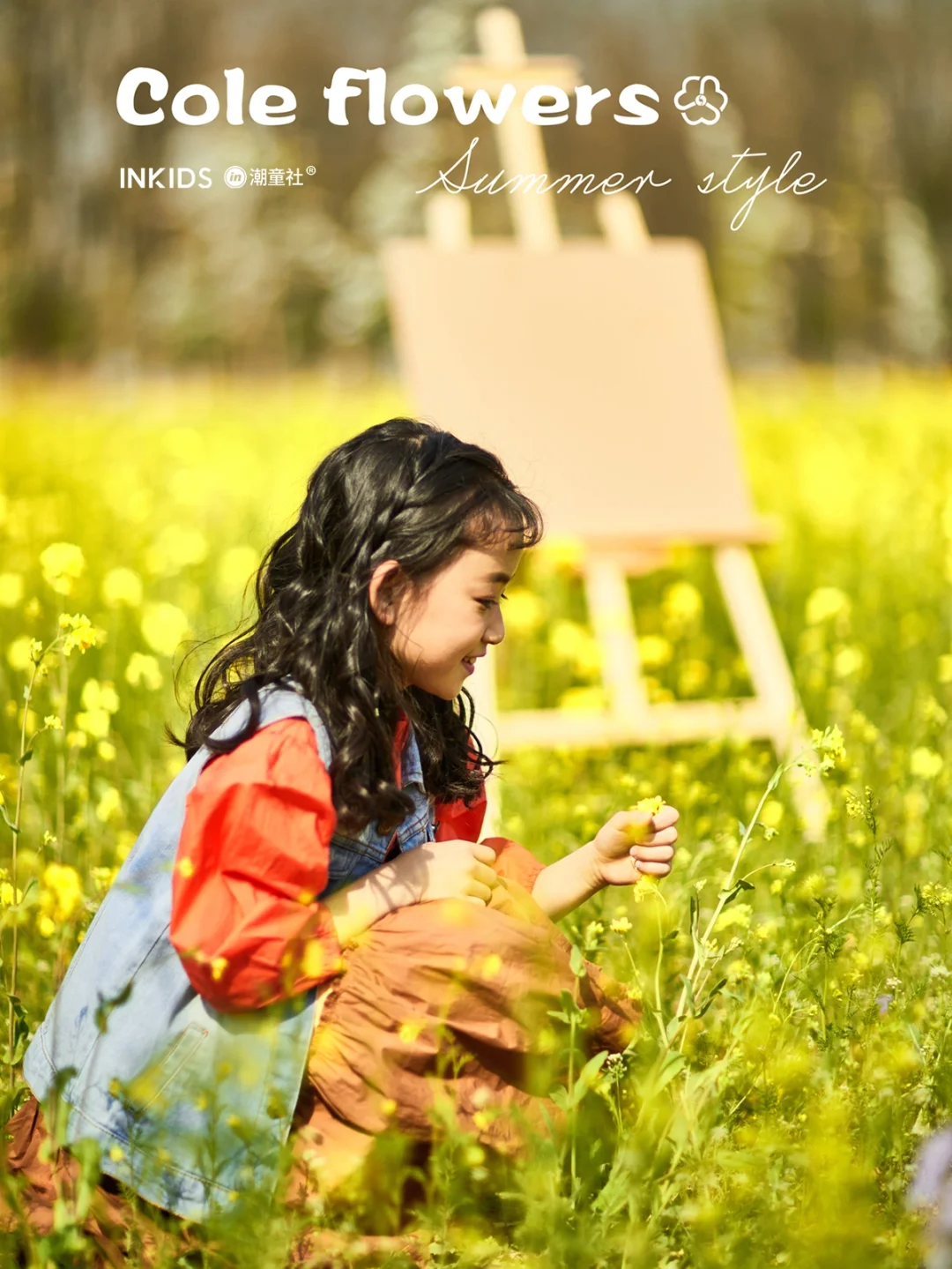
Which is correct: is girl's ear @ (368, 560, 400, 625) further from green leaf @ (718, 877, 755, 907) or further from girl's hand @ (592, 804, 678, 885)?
green leaf @ (718, 877, 755, 907)

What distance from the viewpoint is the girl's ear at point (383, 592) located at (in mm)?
1811

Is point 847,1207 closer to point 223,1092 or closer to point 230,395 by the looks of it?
point 223,1092

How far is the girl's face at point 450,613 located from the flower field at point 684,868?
0.41m

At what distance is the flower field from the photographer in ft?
Result: 4.85

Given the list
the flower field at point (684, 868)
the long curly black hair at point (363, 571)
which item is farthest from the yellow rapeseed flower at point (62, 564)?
the long curly black hair at point (363, 571)

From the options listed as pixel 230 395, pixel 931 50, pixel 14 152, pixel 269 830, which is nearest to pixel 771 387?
pixel 230 395

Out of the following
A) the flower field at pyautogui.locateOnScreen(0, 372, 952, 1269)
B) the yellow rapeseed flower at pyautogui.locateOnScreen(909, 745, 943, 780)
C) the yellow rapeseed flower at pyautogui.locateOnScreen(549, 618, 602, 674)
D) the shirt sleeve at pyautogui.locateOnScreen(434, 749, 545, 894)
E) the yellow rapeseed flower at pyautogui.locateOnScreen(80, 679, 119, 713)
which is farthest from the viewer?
the yellow rapeseed flower at pyautogui.locateOnScreen(549, 618, 602, 674)

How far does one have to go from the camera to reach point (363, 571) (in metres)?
1.82

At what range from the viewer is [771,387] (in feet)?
39.8

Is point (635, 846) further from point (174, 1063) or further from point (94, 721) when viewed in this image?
point (94, 721)

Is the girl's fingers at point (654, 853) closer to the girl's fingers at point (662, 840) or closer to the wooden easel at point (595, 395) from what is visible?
the girl's fingers at point (662, 840)

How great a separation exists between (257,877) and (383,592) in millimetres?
442

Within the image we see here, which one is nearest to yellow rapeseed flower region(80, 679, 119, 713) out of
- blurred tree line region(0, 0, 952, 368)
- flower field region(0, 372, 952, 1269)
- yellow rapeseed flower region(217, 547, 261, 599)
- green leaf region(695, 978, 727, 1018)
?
flower field region(0, 372, 952, 1269)

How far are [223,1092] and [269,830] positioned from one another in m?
0.31
